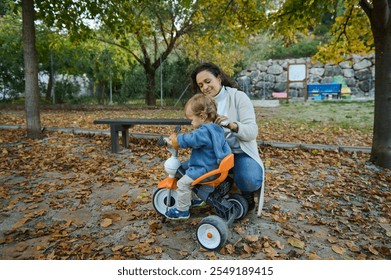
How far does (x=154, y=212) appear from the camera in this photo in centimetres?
307

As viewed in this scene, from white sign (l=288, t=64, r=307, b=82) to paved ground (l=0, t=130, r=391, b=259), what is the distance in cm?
1444

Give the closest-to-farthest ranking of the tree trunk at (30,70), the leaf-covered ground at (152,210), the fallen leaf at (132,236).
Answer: the leaf-covered ground at (152,210), the fallen leaf at (132,236), the tree trunk at (30,70)

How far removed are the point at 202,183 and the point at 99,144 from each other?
3930 millimetres

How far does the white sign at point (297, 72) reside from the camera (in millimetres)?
18544

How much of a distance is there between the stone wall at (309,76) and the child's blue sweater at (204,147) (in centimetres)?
1841

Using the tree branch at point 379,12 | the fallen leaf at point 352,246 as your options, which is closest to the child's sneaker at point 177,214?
the fallen leaf at point 352,246

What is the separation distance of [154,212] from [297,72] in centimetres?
1760

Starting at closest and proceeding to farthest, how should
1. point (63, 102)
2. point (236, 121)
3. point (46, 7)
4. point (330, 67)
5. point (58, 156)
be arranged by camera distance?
point (236, 121)
point (58, 156)
point (46, 7)
point (63, 102)
point (330, 67)

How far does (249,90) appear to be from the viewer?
22.9 meters

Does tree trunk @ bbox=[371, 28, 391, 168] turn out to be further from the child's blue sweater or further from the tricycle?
the child's blue sweater

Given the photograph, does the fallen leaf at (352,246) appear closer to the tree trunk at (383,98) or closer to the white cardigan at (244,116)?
the white cardigan at (244,116)

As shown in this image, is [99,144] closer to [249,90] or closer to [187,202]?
[187,202]

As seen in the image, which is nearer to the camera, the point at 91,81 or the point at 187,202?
the point at 187,202

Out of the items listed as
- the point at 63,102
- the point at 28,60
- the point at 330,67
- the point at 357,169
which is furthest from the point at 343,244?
the point at 330,67
